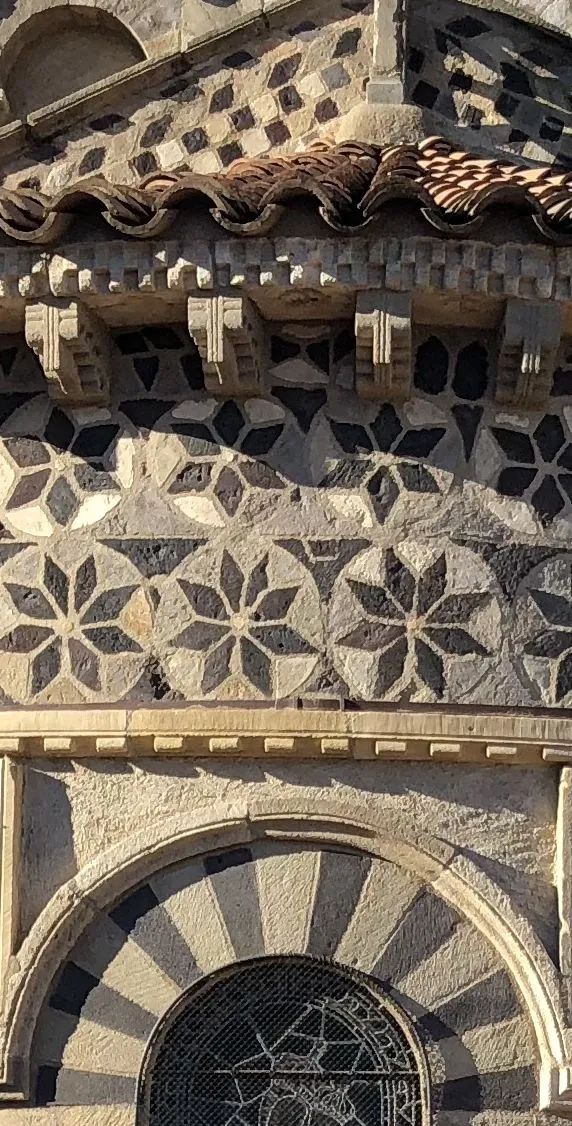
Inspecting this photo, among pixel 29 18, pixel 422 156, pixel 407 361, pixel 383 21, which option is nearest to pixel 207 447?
pixel 407 361

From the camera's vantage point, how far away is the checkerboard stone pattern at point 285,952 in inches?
→ 277

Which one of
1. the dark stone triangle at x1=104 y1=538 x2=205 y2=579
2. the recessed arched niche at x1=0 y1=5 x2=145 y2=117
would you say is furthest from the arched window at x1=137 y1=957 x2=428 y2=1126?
the recessed arched niche at x1=0 y1=5 x2=145 y2=117

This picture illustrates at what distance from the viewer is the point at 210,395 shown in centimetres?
776

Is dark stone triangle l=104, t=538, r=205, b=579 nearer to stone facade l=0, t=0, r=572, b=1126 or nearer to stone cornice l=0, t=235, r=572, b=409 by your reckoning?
stone facade l=0, t=0, r=572, b=1126

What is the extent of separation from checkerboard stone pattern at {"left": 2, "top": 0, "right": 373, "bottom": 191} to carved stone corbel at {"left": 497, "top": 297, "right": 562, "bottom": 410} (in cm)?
154

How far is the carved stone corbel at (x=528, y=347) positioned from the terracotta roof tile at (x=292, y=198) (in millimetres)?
276

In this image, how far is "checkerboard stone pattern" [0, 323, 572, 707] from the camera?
7.45 meters

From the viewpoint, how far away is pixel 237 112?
28.2ft

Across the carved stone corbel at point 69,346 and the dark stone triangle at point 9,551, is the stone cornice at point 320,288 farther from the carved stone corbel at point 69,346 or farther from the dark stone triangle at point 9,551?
the dark stone triangle at point 9,551

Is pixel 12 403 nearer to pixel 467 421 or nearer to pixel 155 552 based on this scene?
pixel 155 552

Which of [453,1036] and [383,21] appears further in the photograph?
[383,21]

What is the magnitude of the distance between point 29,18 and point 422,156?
3.10m

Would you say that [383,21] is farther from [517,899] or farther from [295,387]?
[517,899]

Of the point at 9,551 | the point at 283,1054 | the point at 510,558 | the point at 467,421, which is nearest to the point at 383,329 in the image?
the point at 467,421
